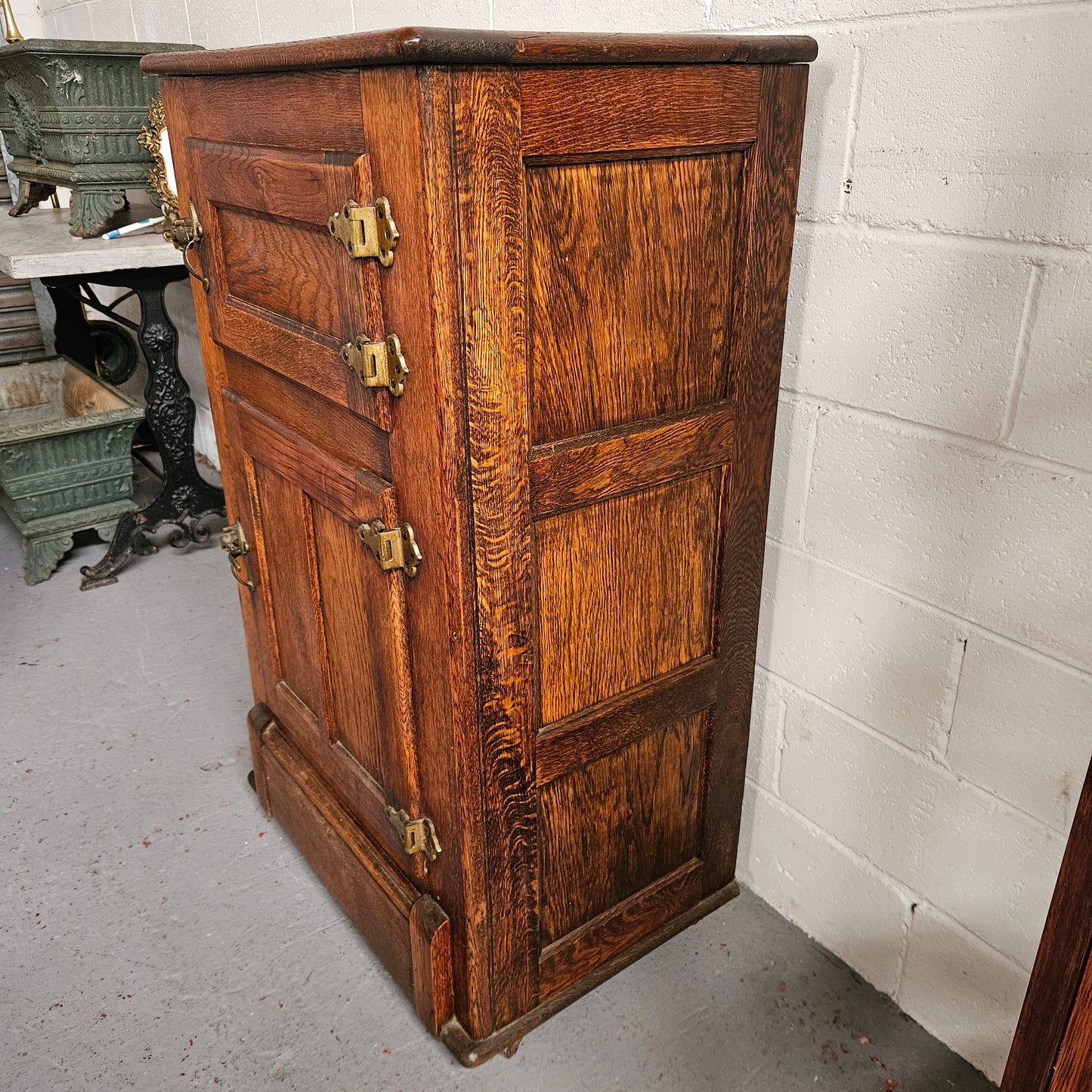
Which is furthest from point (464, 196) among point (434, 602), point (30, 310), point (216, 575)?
point (30, 310)

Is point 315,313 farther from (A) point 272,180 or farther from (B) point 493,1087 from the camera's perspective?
(B) point 493,1087

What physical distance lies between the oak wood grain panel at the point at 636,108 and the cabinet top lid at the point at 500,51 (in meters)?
0.01

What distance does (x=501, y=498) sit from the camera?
3.59 feet

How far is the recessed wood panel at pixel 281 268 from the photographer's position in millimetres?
1166

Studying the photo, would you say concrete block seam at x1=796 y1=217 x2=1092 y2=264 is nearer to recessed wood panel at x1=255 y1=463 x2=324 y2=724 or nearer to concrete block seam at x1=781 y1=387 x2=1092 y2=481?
concrete block seam at x1=781 y1=387 x2=1092 y2=481

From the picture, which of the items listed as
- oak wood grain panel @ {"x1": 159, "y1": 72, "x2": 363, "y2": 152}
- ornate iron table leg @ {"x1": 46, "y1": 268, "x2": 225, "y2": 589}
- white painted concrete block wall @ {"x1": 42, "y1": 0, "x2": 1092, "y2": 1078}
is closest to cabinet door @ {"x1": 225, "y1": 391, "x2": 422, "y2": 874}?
oak wood grain panel @ {"x1": 159, "y1": 72, "x2": 363, "y2": 152}

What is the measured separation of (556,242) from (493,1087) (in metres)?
1.14

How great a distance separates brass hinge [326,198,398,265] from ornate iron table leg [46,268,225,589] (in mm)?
1918

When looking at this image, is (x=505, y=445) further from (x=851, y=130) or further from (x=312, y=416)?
(x=851, y=130)

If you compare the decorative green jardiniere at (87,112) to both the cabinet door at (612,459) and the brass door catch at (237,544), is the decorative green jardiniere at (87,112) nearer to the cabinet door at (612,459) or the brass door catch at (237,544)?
the brass door catch at (237,544)

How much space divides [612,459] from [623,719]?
15.3 inches

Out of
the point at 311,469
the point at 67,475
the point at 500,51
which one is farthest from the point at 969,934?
the point at 67,475

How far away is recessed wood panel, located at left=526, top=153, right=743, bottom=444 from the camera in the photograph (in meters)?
1.05

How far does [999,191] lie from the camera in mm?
1087
